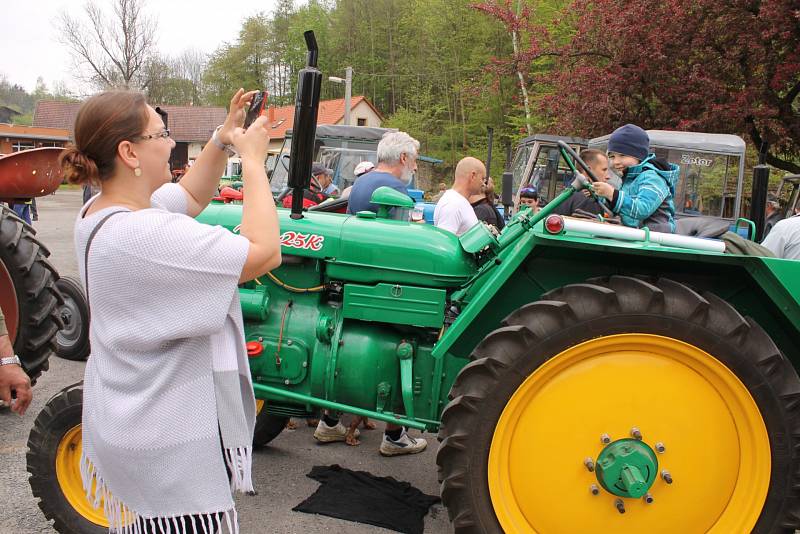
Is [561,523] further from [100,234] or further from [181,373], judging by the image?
[100,234]

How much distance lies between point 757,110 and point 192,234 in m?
12.4

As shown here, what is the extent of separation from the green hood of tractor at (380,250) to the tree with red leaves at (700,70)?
A: 9605 millimetres

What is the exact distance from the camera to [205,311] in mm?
1479

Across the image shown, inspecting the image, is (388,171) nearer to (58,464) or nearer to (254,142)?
(58,464)

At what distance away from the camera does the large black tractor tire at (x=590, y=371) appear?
235 cm

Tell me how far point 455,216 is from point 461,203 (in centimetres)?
13

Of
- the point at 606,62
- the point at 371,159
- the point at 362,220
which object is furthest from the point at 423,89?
the point at 362,220

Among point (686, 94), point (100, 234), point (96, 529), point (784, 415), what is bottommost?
point (96, 529)

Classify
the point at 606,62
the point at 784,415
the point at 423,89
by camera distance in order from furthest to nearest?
the point at 423,89
the point at 606,62
the point at 784,415

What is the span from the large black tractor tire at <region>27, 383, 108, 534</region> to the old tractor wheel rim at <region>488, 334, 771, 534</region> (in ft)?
5.35

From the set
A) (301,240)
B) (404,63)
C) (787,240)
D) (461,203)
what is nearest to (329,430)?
(301,240)

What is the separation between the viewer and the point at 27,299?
4.12 metres

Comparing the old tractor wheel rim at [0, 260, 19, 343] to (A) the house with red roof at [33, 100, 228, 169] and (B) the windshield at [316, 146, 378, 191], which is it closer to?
(B) the windshield at [316, 146, 378, 191]

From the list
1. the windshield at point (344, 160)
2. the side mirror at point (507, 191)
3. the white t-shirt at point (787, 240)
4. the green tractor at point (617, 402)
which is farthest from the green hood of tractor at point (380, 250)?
the windshield at point (344, 160)
